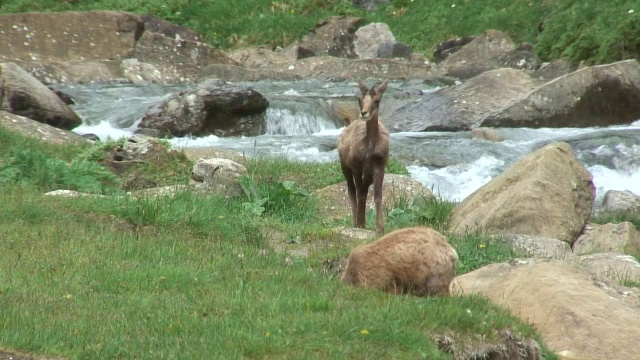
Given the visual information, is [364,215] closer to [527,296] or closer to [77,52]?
[527,296]

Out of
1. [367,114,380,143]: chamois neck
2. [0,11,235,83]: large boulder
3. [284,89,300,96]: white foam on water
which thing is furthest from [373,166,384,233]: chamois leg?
[0,11,235,83]: large boulder

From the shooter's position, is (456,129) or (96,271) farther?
(456,129)

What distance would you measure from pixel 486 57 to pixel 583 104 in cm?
1101

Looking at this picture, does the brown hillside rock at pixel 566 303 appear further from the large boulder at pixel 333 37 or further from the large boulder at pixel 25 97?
the large boulder at pixel 333 37

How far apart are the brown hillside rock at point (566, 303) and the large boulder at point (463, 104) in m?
13.0

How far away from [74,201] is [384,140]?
3.43 metres

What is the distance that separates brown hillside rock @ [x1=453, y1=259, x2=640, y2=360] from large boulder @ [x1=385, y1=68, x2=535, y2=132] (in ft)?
42.6

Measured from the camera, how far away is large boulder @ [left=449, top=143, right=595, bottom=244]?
1186cm

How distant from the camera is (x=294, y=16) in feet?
124

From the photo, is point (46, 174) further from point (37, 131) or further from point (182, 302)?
point (182, 302)

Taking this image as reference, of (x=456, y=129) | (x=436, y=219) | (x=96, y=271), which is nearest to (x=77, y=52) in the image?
(x=456, y=129)

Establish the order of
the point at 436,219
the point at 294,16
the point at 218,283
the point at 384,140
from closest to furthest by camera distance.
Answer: the point at 218,283 → the point at 384,140 → the point at 436,219 → the point at 294,16

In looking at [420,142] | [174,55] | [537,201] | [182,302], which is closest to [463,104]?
[420,142]

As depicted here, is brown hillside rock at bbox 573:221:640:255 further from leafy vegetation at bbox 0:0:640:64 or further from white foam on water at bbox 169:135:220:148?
leafy vegetation at bbox 0:0:640:64
